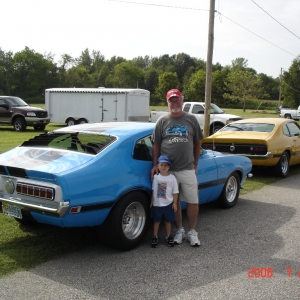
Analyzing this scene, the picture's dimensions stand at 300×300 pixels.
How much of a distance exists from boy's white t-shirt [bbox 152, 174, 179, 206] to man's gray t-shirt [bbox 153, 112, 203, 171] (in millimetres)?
201

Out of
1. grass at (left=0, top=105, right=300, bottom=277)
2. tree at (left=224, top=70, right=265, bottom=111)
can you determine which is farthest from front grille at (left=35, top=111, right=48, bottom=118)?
tree at (left=224, top=70, right=265, bottom=111)

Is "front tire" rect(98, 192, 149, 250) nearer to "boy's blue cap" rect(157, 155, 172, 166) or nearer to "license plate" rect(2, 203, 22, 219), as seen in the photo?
"boy's blue cap" rect(157, 155, 172, 166)

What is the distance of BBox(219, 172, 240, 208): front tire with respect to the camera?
667 centimetres

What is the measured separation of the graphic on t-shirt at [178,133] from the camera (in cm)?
487

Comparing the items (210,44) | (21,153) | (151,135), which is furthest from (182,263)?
(210,44)

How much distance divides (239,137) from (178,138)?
5158 mm

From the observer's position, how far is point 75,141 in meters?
5.23

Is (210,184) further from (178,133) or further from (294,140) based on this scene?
(294,140)

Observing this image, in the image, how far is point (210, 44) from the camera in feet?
50.5

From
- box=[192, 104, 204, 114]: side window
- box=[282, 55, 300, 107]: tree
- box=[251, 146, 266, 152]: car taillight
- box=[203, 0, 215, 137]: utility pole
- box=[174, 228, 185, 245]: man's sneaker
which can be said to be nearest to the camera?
box=[174, 228, 185, 245]: man's sneaker

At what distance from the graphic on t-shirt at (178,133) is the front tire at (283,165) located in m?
5.55

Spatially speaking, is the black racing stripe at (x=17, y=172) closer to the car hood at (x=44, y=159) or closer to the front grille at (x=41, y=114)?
the car hood at (x=44, y=159)

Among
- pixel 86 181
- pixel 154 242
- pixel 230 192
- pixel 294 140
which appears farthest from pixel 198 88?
pixel 86 181

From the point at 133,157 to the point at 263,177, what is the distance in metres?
5.89
